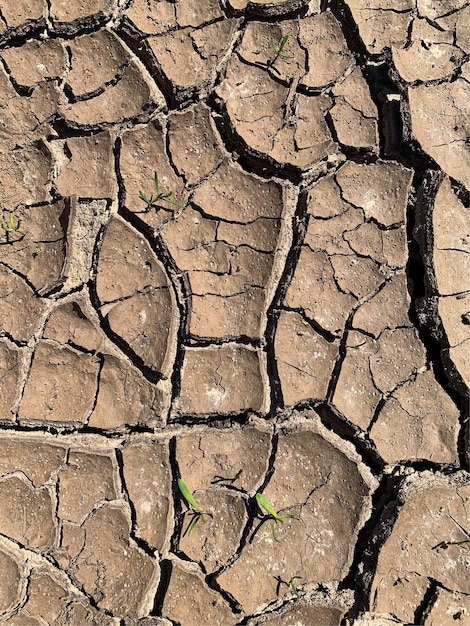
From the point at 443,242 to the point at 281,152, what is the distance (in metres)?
0.76

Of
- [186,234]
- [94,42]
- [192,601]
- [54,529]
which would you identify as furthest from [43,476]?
[94,42]

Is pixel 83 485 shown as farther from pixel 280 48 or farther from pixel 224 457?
pixel 280 48

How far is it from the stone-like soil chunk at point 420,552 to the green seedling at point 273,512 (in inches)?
15.6

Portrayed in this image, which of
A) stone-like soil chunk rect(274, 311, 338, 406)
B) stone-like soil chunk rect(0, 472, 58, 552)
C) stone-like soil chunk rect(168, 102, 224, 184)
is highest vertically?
stone-like soil chunk rect(168, 102, 224, 184)

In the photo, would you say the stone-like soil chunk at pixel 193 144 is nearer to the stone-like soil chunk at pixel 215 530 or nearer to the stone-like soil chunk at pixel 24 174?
the stone-like soil chunk at pixel 24 174

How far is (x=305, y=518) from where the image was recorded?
241 cm

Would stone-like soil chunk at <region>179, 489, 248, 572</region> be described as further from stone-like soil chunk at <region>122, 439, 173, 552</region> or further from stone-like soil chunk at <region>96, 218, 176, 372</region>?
stone-like soil chunk at <region>96, 218, 176, 372</region>

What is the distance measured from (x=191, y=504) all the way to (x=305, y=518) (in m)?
0.44

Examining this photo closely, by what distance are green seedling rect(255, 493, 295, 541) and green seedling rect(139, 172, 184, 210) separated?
116cm

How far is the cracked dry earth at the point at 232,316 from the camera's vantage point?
2.30 m

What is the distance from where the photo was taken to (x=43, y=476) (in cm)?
226

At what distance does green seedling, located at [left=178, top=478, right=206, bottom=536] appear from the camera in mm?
2301

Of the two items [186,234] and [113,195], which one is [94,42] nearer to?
[113,195]

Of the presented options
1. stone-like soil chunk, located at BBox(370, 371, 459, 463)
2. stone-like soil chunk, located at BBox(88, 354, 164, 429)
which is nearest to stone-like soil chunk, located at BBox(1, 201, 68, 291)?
stone-like soil chunk, located at BBox(88, 354, 164, 429)
